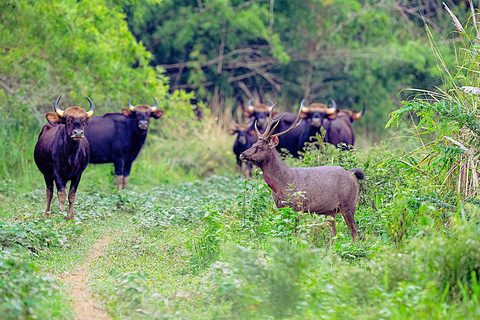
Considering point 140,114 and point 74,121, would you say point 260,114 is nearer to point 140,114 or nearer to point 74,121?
point 140,114

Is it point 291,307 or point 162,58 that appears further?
point 162,58

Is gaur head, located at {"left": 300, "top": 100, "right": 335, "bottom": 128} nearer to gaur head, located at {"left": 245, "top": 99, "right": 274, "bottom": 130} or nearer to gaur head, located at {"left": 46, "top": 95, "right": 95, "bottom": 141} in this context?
gaur head, located at {"left": 245, "top": 99, "right": 274, "bottom": 130}

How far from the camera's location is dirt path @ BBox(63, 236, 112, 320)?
5453 millimetres

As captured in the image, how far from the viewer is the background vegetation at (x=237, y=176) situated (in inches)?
213

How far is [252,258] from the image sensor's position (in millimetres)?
5645

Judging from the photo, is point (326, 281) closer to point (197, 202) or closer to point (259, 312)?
point (259, 312)

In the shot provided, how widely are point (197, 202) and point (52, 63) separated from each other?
6050 mm

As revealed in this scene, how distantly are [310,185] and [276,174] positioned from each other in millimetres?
462

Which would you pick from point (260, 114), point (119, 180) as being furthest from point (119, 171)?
point (260, 114)

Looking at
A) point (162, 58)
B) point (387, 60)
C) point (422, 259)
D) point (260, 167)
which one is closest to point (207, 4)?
point (162, 58)

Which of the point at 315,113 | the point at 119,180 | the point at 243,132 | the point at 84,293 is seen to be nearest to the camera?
the point at 84,293

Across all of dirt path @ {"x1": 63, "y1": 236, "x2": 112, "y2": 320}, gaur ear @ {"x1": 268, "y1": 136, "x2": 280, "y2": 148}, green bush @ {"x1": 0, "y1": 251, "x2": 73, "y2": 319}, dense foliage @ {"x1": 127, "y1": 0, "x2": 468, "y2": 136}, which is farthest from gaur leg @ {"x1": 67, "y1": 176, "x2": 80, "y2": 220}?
dense foliage @ {"x1": 127, "y1": 0, "x2": 468, "y2": 136}

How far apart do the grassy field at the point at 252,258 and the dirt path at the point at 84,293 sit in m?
0.03

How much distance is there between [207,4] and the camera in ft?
71.8
